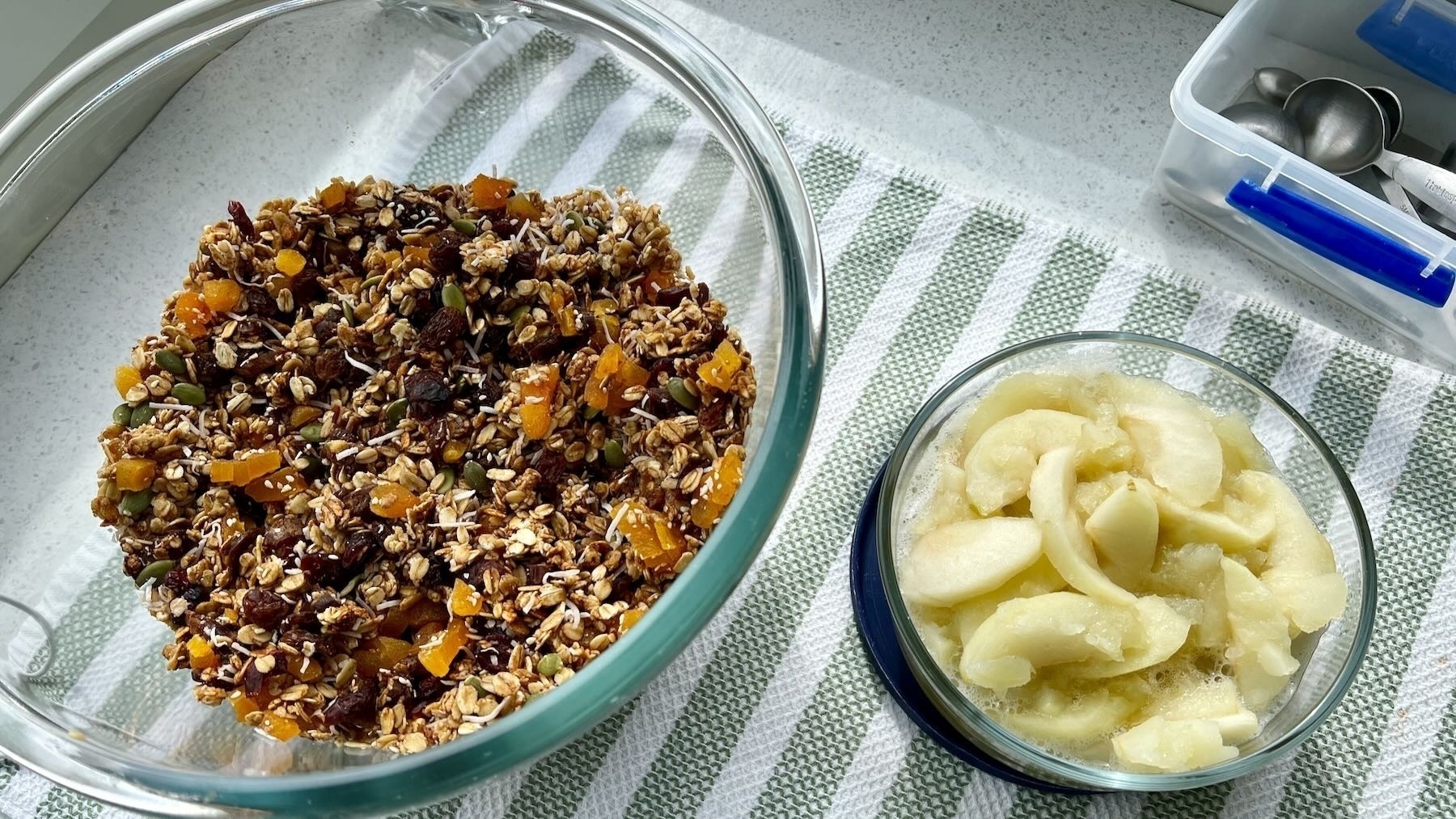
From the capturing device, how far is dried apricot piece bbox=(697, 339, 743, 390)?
76 cm

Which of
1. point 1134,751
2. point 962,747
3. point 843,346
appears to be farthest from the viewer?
point 843,346

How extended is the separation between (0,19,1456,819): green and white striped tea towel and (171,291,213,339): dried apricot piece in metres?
0.19

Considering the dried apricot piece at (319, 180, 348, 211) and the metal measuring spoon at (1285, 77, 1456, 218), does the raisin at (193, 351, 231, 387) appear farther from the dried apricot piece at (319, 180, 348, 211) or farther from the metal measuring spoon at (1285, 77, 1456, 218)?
the metal measuring spoon at (1285, 77, 1456, 218)

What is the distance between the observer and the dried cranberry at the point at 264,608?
28.6 inches

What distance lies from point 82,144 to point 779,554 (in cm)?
61

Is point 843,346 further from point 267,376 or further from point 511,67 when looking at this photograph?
point 267,376

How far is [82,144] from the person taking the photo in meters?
0.82

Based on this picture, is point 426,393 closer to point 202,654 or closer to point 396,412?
point 396,412

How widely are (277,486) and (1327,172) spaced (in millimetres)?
876

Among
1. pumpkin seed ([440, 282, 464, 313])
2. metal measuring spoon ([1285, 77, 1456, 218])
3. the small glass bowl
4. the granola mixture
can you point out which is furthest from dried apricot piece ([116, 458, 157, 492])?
metal measuring spoon ([1285, 77, 1456, 218])

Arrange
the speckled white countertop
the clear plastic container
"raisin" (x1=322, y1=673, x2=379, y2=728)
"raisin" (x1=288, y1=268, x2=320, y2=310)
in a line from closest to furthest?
"raisin" (x1=322, y1=673, x2=379, y2=728)
"raisin" (x1=288, y1=268, x2=320, y2=310)
the clear plastic container
the speckled white countertop

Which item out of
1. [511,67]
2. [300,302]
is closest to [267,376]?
[300,302]

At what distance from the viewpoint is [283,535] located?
75 cm

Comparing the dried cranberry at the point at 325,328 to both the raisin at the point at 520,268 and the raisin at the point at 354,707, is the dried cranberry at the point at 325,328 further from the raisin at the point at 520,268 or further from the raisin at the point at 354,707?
the raisin at the point at 354,707
